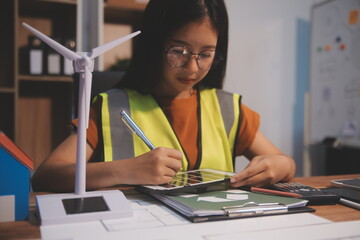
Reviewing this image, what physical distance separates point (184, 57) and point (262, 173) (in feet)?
1.30

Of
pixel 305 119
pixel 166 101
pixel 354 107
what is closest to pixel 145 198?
pixel 166 101

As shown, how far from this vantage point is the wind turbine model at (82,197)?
62 centimetres

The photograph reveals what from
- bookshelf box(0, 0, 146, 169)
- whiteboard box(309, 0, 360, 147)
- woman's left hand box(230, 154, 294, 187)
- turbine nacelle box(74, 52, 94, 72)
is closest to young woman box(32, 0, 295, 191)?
woman's left hand box(230, 154, 294, 187)

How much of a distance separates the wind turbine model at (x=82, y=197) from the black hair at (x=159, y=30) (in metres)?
0.45

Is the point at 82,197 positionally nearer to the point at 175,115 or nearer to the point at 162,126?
the point at 162,126

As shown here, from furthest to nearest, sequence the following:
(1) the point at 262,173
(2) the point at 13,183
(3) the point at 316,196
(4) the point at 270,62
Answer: (4) the point at 270,62 → (1) the point at 262,173 → (3) the point at 316,196 → (2) the point at 13,183

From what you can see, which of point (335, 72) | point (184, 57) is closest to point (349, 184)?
point (184, 57)

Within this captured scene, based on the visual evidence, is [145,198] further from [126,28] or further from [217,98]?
[126,28]

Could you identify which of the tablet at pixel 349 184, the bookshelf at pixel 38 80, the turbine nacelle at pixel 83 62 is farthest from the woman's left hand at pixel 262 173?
the bookshelf at pixel 38 80

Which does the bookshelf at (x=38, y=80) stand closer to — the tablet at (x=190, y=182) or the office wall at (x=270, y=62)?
the office wall at (x=270, y=62)

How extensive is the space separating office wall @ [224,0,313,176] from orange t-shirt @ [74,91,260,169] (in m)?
1.94

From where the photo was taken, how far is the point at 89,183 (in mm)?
880

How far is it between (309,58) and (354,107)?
2.14ft

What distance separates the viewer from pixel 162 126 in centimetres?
122
